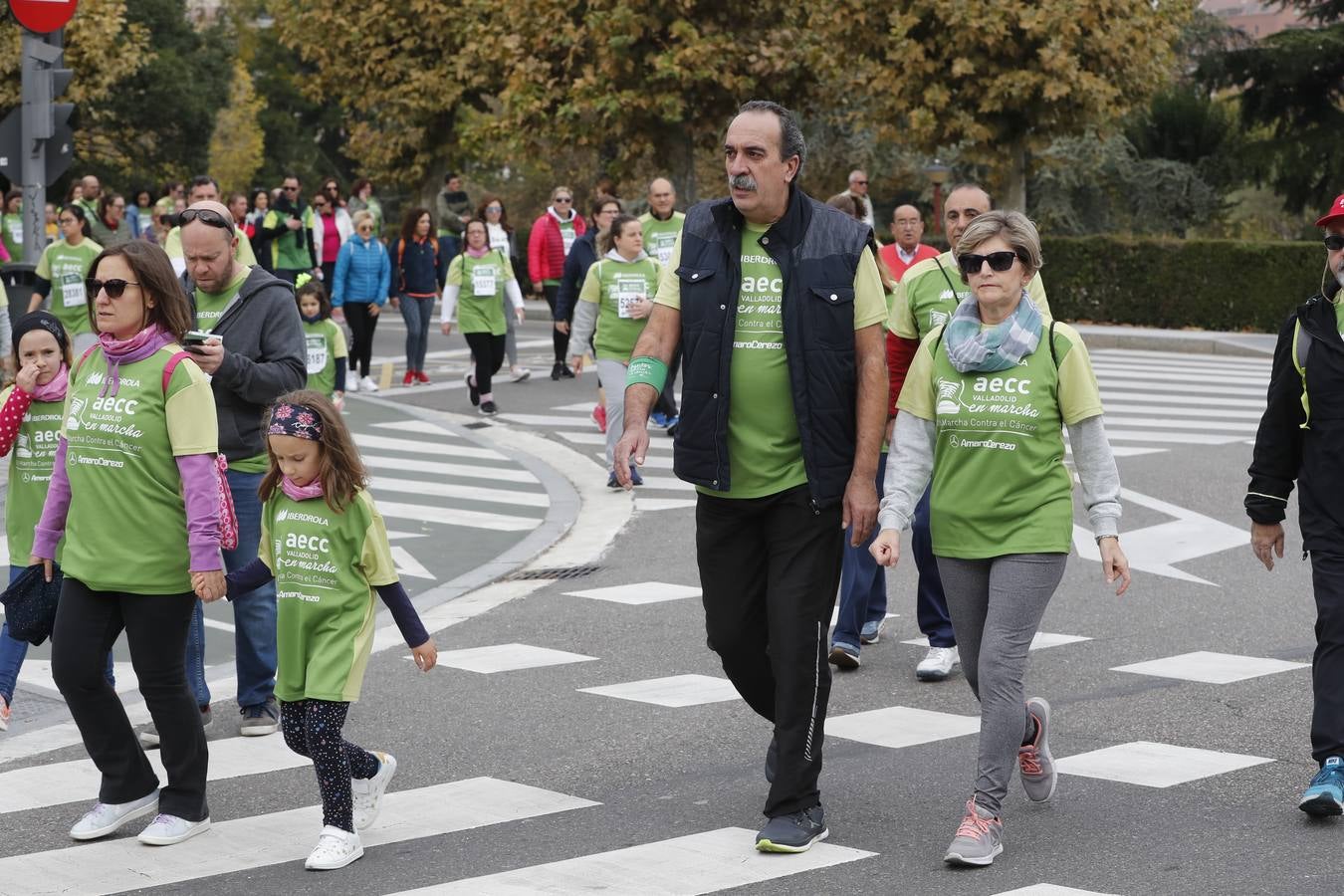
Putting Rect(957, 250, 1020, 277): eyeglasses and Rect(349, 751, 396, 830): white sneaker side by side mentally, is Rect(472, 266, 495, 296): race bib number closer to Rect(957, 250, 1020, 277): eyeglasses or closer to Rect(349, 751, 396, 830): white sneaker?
Rect(349, 751, 396, 830): white sneaker

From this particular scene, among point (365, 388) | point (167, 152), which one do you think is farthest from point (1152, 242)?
point (167, 152)

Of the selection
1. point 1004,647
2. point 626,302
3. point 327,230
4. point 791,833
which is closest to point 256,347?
point 791,833

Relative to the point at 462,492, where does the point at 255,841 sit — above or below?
above

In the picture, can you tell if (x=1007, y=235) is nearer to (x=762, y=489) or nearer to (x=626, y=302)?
(x=762, y=489)

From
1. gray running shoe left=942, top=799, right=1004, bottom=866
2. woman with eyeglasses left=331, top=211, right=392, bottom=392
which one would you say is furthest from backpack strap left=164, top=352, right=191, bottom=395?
woman with eyeglasses left=331, top=211, right=392, bottom=392

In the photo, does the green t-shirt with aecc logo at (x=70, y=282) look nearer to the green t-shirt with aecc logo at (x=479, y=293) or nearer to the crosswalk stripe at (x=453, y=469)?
the crosswalk stripe at (x=453, y=469)

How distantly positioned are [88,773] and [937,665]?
328 centimetres

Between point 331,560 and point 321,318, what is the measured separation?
25.0ft

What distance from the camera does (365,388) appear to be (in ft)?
67.5

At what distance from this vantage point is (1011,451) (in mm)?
5559

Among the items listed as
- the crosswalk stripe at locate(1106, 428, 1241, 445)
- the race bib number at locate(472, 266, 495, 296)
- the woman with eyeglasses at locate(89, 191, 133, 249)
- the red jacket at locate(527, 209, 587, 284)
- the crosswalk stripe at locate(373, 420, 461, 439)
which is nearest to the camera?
the crosswalk stripe at locate(1106, 428, 1241, 445)

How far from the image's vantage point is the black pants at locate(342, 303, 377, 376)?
20.2 meters

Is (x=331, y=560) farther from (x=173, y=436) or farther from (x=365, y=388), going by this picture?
(x=365, y=388)

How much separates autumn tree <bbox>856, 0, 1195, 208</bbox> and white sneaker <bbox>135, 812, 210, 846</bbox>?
76.4ft
